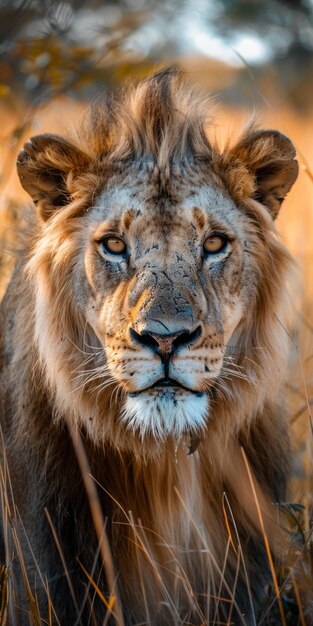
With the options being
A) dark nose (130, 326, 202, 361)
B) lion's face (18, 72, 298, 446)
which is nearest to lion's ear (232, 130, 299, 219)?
→ lion's face (18, 72, 298, 446)

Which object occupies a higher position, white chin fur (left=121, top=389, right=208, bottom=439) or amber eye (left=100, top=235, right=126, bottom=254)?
amber eye (left=100, top=235, right=126, bottom=254)

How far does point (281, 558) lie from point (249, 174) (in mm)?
1848

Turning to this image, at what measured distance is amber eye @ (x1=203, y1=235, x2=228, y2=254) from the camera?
422 centimetres

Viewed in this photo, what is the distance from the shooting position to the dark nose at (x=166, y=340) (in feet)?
12.0

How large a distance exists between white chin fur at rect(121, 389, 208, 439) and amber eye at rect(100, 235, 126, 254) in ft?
2.29

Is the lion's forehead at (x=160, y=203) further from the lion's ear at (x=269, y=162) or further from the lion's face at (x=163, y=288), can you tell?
the lion's ear at (x=269, y=162)

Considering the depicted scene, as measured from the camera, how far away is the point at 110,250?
168 inches

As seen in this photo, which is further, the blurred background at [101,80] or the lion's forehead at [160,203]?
the blurred background at [101,80]

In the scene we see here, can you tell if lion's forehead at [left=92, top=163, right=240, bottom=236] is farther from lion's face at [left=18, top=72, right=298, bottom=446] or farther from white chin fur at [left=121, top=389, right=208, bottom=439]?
white chin fur at [left=121, top=389, right=208, bottom=439]

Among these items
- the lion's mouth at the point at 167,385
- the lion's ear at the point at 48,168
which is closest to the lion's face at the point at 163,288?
the lion's mouth at the point at 167,385

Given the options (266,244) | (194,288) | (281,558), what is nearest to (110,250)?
(194,288)

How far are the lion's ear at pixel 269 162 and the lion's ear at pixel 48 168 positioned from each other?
2.53 feet

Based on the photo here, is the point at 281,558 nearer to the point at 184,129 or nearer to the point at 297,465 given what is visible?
the point at 297,465

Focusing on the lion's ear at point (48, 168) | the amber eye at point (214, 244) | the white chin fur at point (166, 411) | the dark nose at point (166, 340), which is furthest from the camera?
the lion's ear at point (48, 168)
